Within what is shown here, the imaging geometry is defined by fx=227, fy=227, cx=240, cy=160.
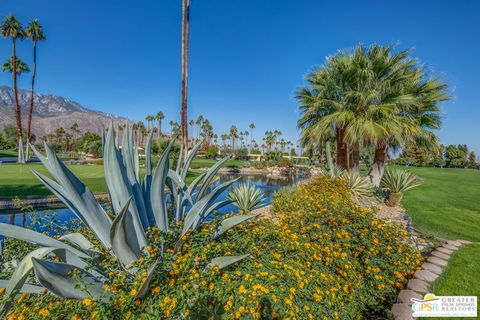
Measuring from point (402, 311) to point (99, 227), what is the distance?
3.70 meters

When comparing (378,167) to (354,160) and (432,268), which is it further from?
(432,268)

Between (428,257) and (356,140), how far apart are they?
13.2 feet

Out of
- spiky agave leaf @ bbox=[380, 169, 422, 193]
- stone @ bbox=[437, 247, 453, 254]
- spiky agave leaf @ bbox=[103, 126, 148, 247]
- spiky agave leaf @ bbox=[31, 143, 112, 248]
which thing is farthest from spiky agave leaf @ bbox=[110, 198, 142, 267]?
spiky agave leaf @ bbox=[380, 169, 422, 193]

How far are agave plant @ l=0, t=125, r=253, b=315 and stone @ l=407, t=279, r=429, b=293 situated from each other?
98.7 inches

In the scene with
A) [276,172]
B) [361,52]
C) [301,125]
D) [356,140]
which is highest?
[361,52]

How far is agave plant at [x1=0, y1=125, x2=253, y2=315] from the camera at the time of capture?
1818mm

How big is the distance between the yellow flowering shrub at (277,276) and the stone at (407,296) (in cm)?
9

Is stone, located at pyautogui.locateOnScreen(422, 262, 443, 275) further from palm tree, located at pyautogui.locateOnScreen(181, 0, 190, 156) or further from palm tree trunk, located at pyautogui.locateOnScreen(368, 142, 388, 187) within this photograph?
palm tree, located at pyautogui.locateOnScreen(181, 0, 190, 156)

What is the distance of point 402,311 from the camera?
2.73 meters

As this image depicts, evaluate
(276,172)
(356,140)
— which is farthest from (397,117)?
(276,172)

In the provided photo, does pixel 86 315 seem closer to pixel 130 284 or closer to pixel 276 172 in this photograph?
pixel 130 284

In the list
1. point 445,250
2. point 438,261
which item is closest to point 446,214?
point 445,250

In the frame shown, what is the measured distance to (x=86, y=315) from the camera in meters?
2.05

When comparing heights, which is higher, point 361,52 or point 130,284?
point 361,52
